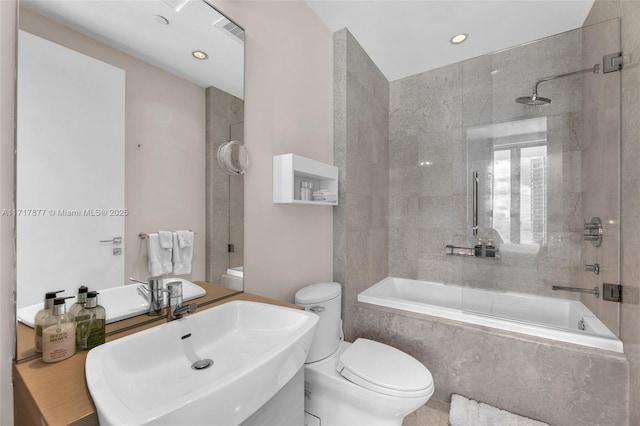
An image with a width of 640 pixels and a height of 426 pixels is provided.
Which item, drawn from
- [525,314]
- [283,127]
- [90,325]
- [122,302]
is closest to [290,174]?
[283,127]

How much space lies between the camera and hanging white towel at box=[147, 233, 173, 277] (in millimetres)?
1118

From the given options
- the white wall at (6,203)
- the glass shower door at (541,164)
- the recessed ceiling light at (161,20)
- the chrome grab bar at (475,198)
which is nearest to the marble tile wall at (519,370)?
the glass shower door at (541,164)

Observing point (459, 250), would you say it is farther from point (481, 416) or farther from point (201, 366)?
point (201, 366)

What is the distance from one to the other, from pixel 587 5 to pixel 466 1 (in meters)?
0.85

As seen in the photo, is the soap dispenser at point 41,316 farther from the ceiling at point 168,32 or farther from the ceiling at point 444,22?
the ceiling at point 444,22

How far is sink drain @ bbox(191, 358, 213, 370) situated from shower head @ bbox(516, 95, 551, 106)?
2692 mm

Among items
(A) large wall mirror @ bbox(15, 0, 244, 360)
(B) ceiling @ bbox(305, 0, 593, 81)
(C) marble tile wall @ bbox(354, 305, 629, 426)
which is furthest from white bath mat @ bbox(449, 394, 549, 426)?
(B) ceiling @ bbox(305, 0, 593, 81)

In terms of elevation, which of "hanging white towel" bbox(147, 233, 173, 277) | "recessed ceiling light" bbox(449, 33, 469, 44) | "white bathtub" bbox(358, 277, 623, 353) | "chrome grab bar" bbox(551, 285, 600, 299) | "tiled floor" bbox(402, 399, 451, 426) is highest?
"recessed ceiling light" bbox(449, 33, 469, 44)

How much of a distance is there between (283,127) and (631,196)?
1.96m

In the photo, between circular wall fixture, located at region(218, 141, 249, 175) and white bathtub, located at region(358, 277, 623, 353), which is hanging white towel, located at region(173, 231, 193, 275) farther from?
white bathtub, located at region(358, 277, 623, 353)

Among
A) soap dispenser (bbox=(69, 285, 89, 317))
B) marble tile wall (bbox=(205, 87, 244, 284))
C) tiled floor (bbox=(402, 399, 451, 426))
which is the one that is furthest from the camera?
tiled floor (bbox=(402, 399, 451, 426))

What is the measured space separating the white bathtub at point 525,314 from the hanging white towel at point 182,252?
1.47 metres

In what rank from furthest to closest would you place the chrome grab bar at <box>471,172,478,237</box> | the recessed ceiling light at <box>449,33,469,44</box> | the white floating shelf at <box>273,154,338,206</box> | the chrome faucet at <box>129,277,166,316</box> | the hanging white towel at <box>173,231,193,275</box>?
the chrome grab bar at <box>471,172,478,237</box> → the recessed ceiling light at <box>449,33,469,44</box> → the white floating shelf at <box>273,154,338,206</box> → the hanging white towel at <box>173,231,193,275</box> → the chrome faucet at <box>129,277,166,316</box>

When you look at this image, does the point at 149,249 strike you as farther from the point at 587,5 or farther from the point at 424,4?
the point at 587,5
